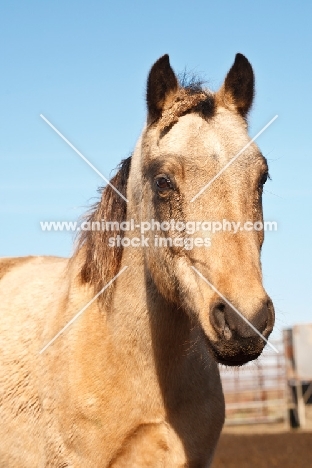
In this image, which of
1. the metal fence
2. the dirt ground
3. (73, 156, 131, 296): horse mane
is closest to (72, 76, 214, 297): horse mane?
(73, 156, 131, 296): horse mane

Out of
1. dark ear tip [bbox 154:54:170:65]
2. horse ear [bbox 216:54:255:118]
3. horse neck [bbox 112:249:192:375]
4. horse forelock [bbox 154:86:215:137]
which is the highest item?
dark ear tip [bbox 154:54:170:65]

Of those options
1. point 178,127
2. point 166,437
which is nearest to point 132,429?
point 166,437

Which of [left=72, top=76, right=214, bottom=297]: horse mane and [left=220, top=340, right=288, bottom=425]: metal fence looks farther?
[left=220, top=340, right=288, bottom=425]: metal fence

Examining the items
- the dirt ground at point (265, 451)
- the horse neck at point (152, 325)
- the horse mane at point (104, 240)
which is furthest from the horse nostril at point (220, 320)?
the dirt ground at point (265, 451)

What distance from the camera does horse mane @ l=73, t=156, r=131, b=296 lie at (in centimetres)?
443

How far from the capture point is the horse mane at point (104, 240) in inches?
174

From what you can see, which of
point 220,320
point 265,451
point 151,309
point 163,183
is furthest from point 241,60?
point 265,451

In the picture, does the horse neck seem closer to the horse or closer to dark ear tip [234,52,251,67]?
the horse

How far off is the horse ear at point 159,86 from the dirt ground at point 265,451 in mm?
8612

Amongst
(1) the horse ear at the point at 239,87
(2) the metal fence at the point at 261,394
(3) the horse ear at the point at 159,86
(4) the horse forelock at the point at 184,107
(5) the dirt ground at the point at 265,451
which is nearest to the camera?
(4) the horse forelock at the point at 184,107

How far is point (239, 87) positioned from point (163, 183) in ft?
3.28

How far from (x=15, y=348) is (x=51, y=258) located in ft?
4.52

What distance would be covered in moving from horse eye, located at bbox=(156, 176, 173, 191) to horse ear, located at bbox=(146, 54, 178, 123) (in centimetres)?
52

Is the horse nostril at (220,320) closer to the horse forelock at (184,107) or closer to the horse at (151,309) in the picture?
the horse at (151,309)
